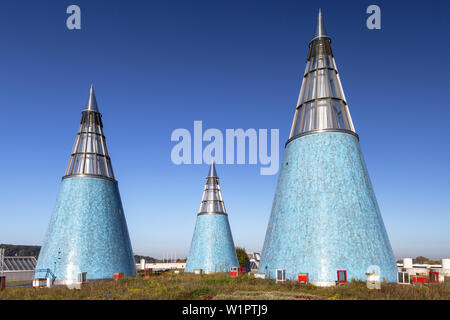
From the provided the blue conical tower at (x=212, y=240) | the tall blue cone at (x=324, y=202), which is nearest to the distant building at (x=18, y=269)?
the blue conical tower at (x=212, y=240)

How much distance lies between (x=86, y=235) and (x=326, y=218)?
1626cm

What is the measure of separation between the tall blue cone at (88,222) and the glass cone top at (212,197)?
35.5ft

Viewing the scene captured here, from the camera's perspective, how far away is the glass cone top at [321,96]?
19125mm

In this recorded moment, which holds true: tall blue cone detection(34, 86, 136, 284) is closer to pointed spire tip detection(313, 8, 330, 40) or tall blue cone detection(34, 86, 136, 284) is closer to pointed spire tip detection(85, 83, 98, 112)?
pointed spire tip detection(85, 83, 98, 112)

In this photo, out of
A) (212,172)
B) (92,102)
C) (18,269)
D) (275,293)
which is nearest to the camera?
(275,293)

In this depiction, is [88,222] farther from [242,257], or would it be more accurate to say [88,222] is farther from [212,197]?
[242,257]

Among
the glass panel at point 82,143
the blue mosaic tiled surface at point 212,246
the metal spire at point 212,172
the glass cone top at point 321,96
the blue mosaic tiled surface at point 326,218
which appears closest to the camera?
the blue mosaic tiled surface at point 326,218

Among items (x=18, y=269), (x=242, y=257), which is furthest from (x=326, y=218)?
(x=18, y=269)

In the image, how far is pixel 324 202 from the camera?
1708 centimetres

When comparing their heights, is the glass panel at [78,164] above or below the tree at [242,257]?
above

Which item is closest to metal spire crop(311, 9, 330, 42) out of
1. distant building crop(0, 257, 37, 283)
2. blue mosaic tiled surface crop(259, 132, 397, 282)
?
blue mosaic tiled surface crop(259, 132, 397, 282)

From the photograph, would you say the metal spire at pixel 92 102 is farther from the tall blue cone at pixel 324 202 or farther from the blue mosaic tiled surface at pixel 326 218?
the blue mosaic tiled surface at pixel 326 218

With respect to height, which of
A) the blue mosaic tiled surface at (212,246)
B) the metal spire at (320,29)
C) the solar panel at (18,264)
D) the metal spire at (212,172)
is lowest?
the solar panel at (18,264)
